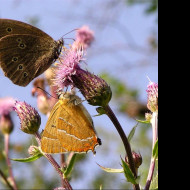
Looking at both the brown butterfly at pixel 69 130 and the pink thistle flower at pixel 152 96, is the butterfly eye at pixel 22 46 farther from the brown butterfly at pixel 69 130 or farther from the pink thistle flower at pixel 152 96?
the pink thistle flower at pixel 152 96

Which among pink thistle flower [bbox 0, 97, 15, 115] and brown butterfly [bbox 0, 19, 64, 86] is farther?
pink thistle flower [bbox 0, 97, 15, 115]

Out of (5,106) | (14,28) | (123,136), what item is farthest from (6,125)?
(123,136)

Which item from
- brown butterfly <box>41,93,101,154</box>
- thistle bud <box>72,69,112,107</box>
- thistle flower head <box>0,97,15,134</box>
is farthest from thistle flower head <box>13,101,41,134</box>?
thistle flower head <box>0,97,15,134</box>

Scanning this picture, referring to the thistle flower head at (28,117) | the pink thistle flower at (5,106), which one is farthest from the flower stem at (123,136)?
the pink thistle flower at (5,106)

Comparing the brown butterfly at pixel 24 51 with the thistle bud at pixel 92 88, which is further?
the brown butterfly at pixel 24 51

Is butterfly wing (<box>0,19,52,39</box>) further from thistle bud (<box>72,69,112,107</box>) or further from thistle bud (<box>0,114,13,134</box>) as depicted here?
thistle bud (<box>0,114,13,134</box>)

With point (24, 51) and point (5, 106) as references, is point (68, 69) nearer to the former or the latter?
point (24, 51)
